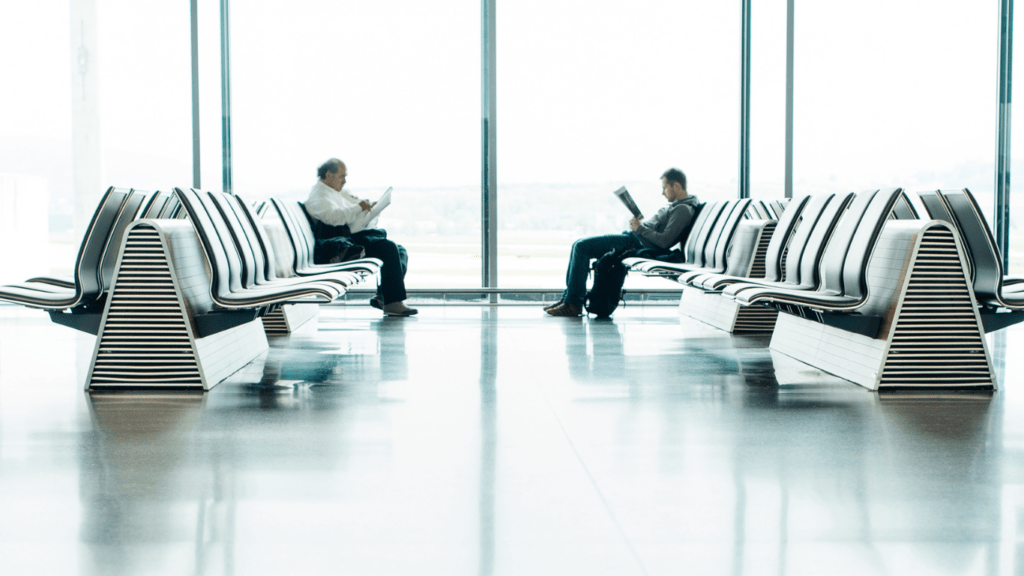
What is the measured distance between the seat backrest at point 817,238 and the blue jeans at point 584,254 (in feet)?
7.40

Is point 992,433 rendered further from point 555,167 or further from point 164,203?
point 555,167

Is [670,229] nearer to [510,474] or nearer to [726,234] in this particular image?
[726,234]

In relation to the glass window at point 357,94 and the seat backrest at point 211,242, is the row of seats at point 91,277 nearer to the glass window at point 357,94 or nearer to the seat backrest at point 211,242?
the seat backrest at point 211,242

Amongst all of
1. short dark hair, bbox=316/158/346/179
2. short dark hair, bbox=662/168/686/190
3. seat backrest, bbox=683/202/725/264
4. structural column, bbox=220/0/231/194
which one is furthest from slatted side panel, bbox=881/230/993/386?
structural column, bbox=220/0/231/194

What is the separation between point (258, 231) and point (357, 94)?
3223 mm

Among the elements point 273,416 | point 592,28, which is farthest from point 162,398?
point 592,28

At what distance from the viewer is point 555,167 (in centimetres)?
752

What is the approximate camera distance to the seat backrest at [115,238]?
353 cm

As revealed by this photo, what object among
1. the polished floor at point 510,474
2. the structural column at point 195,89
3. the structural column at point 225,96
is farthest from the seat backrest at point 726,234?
the structural column at point 195,89

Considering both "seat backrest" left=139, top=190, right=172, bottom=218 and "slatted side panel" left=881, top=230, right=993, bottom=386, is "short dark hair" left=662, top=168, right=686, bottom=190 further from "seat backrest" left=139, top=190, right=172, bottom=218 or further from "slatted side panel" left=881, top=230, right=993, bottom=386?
"seat backrest" left=139, top=190, right=172, bottom=218

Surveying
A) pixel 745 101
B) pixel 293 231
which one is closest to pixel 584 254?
pixel 293 231

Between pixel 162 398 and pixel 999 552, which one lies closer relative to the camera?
pixel 999 552

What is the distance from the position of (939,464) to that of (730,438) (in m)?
0.56

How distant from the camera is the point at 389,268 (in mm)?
6398
